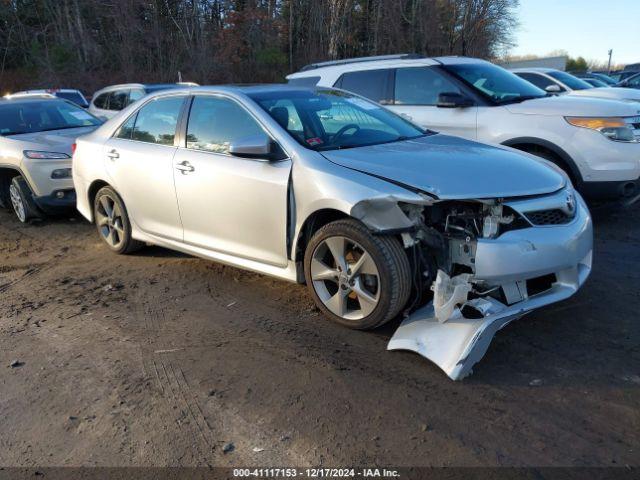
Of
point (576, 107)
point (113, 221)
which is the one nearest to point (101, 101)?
point (113, 221)

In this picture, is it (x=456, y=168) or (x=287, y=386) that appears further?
(x=456, y=168)

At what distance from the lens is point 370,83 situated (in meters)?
7.53

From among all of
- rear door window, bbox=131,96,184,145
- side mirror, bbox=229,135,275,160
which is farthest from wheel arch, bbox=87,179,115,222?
side mirror, bbox=229,135,275,160

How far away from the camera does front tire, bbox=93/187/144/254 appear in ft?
17.8

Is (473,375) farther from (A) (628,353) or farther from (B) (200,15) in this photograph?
(B) (200,15)

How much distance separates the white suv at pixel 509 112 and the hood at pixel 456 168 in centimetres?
207

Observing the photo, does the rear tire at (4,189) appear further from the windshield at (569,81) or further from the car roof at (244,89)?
the windshield at (569,81)

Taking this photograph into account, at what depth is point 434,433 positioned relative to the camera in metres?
2.68

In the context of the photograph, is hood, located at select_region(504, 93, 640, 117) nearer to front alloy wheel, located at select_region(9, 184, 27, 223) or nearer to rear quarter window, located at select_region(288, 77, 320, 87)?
rear quarter window, located at select_region(288, 77, 320, 87)

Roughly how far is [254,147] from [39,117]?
18.4 feet

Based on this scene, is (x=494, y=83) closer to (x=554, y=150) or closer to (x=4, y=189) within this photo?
(x=554, y=150)

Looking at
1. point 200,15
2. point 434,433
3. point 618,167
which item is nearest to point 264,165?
point 434,433

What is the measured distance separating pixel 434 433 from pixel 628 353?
58.1 inches

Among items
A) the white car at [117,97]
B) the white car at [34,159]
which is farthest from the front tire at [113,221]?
the white car at [117,97]
